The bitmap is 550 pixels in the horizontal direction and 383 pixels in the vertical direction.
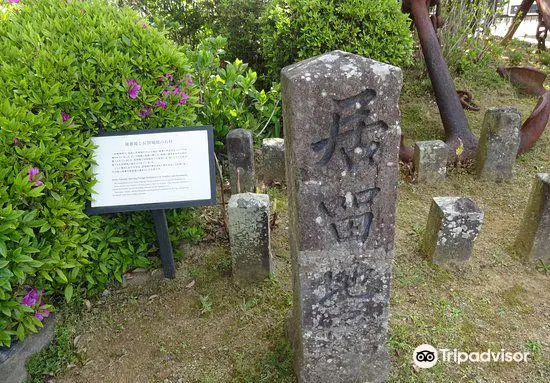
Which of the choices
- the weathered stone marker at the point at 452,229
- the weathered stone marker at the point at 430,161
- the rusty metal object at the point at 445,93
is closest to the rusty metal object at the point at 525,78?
the rusty metal object at the point at 445,93

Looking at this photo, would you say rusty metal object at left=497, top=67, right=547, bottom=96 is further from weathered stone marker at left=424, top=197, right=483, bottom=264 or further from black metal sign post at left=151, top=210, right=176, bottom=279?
black metal sign post at left=151, top=210, right=176, bottom=279

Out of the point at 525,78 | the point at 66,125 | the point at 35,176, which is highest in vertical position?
the point at 66,125

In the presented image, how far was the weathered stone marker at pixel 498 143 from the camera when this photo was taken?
411 centimetres

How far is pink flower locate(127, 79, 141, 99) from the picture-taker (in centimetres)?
273

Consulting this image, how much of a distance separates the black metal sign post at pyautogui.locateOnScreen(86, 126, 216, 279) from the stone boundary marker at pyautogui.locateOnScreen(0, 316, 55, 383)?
835mm

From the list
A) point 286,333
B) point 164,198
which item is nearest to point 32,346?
point 164,198

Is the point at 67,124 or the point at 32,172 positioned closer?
the point at 32,172

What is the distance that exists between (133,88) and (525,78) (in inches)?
236

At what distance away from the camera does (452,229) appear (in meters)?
3.17

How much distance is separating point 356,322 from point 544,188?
6.14 feet

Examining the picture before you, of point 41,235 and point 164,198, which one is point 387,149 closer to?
point 164,198

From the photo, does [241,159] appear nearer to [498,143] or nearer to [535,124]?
[498,143]

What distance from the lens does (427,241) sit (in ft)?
11.1

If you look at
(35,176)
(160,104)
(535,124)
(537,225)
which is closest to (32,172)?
Result: (35,176)
